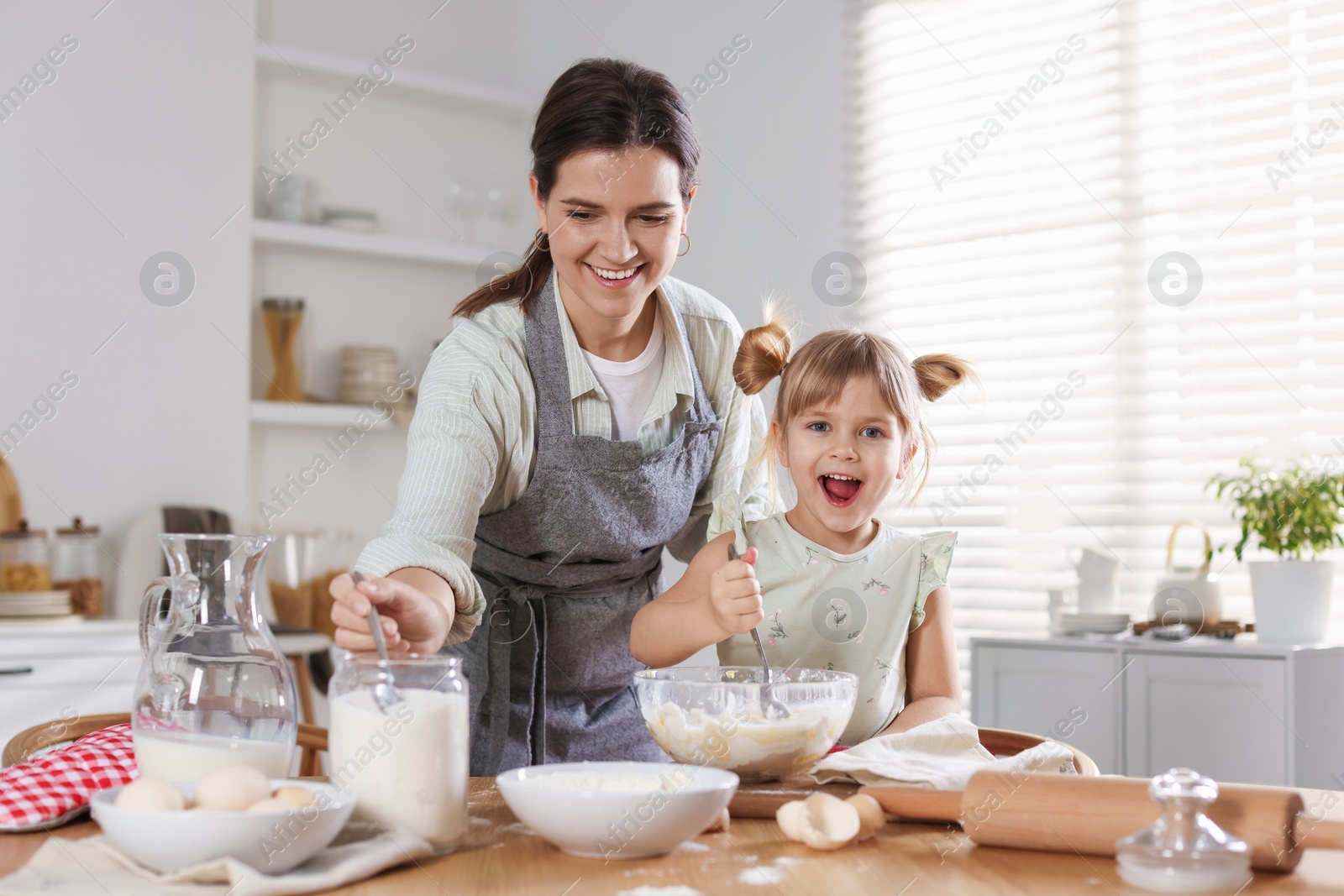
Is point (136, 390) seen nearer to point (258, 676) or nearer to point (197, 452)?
point (197, 452)

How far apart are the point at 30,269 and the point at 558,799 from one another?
3159mm

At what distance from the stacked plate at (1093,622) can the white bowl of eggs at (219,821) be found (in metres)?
2.30

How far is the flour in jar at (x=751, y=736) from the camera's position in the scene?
997mm

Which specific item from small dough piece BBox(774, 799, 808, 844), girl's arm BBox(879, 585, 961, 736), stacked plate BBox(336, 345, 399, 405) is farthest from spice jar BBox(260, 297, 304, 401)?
small dough piece BBox(774, 799, 808, 844)

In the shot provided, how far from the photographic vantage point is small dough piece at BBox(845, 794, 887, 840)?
2.85ft

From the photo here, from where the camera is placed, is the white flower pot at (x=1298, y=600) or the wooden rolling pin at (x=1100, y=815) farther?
the white flower pot at (x=1298, y=600)

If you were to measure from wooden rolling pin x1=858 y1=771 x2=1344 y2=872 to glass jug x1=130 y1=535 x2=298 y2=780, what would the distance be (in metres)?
0.52

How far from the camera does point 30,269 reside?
3.32 m

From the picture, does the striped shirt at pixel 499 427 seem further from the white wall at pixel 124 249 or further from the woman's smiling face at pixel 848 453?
the white wall at pixel 124 249

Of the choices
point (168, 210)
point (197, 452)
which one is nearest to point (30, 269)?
point (168, 210)

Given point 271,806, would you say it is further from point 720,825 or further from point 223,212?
point 223,212

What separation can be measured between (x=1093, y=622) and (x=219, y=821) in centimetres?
238

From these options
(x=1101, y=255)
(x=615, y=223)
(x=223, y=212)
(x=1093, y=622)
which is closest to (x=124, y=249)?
(x=223, y=212)

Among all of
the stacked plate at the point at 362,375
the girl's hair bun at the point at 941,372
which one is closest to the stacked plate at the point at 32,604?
the stacked plate at the point at 362,375
